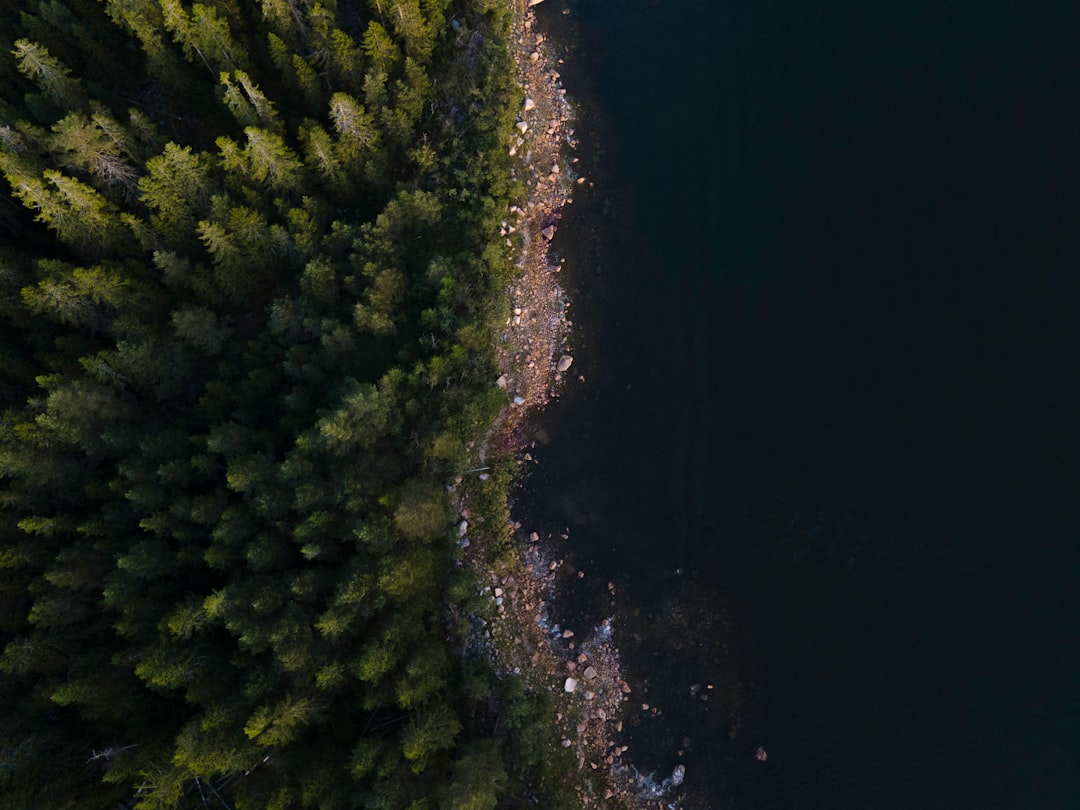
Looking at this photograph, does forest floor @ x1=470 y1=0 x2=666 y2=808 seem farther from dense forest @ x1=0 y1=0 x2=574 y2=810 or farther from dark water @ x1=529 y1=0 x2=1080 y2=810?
dense forest @ x1=0 y1=0 x2=574 y2=810

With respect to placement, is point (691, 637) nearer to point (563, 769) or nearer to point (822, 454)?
point (563, 769)

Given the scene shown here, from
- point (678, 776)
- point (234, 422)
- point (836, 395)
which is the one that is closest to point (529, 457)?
point (234, 422)

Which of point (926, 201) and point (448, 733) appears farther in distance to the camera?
point (926, 201)

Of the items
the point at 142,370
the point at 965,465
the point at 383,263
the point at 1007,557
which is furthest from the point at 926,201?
the point at 142,370

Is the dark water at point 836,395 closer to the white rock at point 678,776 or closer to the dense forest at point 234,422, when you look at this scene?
the white rock at point 678,776

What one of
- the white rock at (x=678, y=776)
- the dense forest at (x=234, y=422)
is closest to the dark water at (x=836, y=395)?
the white rock at (x=678, y=776)

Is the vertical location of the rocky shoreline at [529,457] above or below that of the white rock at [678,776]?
above

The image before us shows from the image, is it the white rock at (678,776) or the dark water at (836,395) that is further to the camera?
the dark water at (836,395)
